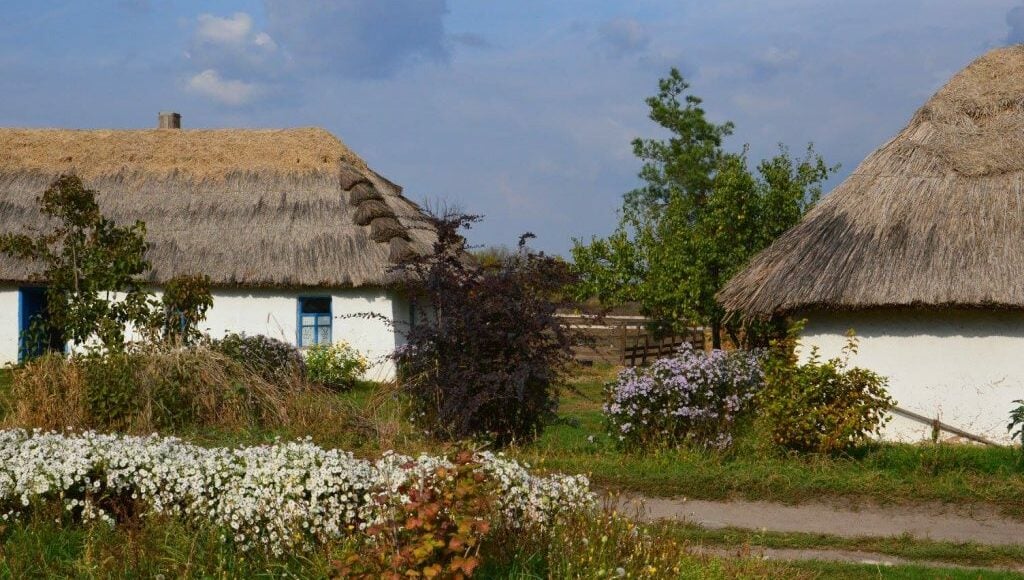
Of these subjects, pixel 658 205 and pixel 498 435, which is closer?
pixel 498 435

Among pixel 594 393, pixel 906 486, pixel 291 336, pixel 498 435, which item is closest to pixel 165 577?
pixel 498 435

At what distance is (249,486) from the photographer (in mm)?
6738

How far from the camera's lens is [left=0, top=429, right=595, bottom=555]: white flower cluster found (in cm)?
643

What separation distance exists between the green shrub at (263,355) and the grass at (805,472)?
411 cm

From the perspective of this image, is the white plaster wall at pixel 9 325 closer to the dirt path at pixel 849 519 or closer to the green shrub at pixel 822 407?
the dirt path at pixel 849 519

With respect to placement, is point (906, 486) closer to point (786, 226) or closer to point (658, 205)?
point (786, 226)

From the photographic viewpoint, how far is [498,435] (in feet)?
38.0

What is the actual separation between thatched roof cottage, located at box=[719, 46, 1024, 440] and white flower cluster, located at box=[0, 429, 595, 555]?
724cm

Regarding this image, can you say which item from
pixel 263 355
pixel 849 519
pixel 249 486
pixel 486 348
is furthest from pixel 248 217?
pixel 249 486

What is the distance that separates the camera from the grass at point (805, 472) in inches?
390

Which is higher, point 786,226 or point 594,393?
point 786,226

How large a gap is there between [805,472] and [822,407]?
80 centimetres

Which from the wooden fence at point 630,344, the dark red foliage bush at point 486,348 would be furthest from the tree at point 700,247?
the dark red foliage bush at point 486,348

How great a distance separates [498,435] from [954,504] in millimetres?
4475
